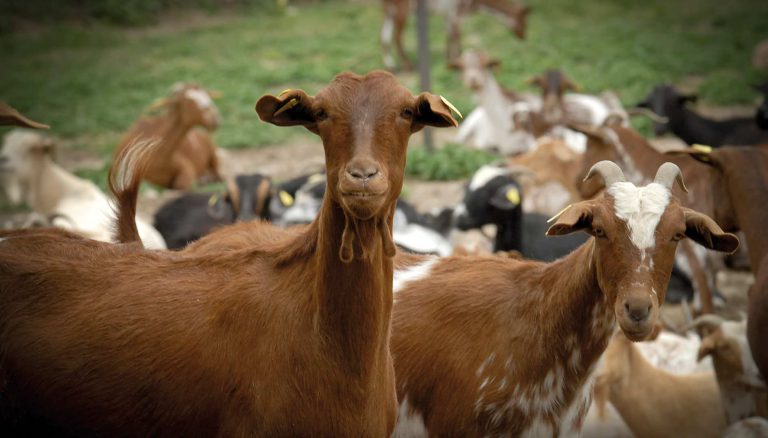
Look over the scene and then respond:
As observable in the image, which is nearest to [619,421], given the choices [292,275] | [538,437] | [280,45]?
[538,437]

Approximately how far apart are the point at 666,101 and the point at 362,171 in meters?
8.21

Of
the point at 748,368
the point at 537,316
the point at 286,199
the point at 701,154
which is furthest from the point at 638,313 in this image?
the point at 286,199

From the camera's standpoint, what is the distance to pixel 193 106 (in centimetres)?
1055

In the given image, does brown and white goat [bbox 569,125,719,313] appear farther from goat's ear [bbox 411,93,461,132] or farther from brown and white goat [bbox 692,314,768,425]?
goat's ear [bbox 411,93,461,132]

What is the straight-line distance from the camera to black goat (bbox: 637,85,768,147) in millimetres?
9016

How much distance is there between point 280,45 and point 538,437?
14.3 meters

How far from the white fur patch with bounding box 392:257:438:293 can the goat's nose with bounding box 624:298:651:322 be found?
1.22 m

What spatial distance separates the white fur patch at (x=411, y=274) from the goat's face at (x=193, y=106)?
6.78 metres

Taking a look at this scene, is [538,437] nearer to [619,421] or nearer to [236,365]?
[236,365]

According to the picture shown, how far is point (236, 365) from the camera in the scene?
3.29m

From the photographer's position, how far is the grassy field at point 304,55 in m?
13.2

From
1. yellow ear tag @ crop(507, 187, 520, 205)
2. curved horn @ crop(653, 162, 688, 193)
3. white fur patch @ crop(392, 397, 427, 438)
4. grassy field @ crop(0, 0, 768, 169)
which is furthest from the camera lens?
grassy field @ crop(0, 0, 768, 169)

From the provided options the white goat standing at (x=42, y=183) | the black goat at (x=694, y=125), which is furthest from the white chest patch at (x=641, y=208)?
the black goat at (x=694, y=125)

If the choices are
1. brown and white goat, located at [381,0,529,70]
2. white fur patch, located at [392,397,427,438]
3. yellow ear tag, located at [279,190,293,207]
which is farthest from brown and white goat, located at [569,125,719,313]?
brown and white goat, located at [381,0,529,70]
